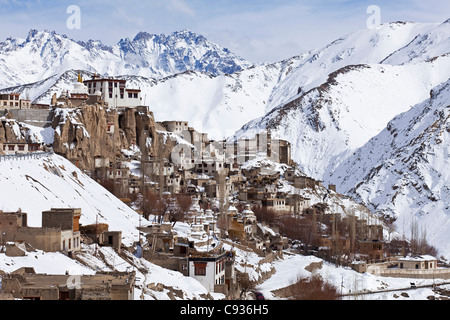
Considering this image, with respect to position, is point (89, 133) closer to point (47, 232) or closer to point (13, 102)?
point (13, 102)

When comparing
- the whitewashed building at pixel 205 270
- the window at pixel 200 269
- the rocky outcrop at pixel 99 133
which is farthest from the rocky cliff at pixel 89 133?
the window at pixel 200 269

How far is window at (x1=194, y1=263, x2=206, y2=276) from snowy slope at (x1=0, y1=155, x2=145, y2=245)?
518 centimetres

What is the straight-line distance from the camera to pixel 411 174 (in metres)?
160

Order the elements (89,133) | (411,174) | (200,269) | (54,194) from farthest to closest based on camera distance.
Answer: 1. (411,174)
2. (89,133)
3. (54,194)
4. (200,269)

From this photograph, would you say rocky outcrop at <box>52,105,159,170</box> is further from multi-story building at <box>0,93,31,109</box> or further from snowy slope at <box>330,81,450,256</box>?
snowy slope at <box>330,81,450,256</box>

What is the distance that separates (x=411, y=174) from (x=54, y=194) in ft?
368

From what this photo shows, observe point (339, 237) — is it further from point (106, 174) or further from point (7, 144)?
point (7, 144)

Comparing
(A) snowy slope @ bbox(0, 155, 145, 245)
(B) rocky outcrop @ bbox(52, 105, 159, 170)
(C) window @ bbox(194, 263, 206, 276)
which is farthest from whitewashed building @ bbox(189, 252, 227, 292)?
(B) rocky outcrop @ bbox(52, 105, 159, 170)

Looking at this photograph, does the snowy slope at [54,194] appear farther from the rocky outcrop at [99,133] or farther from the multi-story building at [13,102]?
the multi-story building at [13,102]

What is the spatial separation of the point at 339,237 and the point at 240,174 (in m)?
29.4

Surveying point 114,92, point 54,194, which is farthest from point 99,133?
point 54,194

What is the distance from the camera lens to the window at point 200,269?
4681 centimetres
